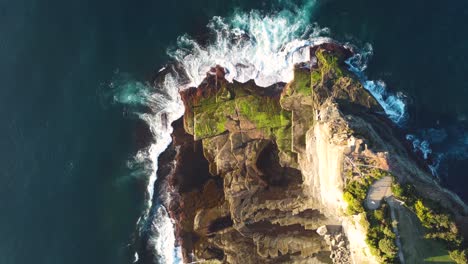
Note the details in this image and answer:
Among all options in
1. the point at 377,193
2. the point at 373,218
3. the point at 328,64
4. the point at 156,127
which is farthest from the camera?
the point at 156,127

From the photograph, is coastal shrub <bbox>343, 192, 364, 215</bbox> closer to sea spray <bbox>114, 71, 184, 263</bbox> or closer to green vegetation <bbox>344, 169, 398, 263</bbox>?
green vegetation <bbox>344, 169, 398, 263</bbox>

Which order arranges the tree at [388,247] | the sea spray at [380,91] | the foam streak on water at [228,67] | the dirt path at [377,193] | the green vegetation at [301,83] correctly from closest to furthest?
the tree at [388,247], the dirt path at [377,193], the sea spray at [380,91], the green vegetation at [301,83], the foam streak on water at [228,67]

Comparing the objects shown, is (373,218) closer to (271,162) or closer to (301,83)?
(271,162)

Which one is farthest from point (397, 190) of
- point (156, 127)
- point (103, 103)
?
point (103, 103)

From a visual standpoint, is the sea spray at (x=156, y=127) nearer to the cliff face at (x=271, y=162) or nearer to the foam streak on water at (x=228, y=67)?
the foam streak on water at (x=228, y=67)

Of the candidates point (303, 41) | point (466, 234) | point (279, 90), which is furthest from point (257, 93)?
point (466, 234)

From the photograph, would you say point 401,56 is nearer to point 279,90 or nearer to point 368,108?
point 368,108

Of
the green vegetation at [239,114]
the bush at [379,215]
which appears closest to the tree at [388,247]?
the bush at [379,215]
